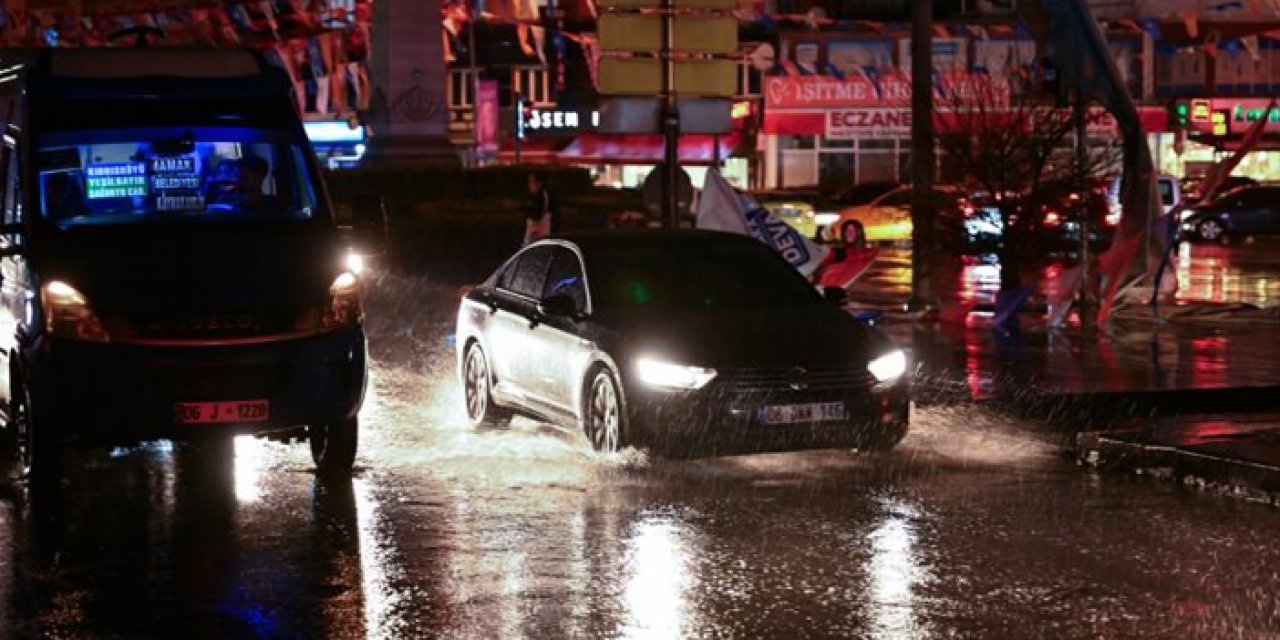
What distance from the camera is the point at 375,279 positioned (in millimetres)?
32625

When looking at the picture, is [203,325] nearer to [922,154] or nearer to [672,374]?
[672,374]

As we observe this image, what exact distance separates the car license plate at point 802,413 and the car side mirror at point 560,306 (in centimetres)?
160

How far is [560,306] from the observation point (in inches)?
535

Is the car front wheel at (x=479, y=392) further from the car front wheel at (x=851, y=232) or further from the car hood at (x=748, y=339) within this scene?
the car front wheel at (x=851, y=232)

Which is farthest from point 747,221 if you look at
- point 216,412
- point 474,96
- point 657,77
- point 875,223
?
point 474,96

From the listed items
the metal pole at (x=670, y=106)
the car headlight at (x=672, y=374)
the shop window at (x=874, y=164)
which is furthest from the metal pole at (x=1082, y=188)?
the shop window at (x=874, y=164)

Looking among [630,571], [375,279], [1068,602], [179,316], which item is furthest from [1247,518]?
[375,279]

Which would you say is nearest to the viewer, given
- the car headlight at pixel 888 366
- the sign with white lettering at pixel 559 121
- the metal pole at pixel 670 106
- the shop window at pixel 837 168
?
the car headlight at pixel 888 366

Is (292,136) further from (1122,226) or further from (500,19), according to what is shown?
(500,19)

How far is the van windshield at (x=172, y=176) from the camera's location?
12.4 metres

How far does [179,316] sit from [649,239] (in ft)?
12.2

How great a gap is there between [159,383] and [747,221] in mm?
11329

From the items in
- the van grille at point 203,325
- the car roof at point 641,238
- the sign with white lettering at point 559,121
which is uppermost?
the car roof at point 641,238

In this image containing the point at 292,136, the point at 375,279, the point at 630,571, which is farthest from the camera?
the point at 375,279
